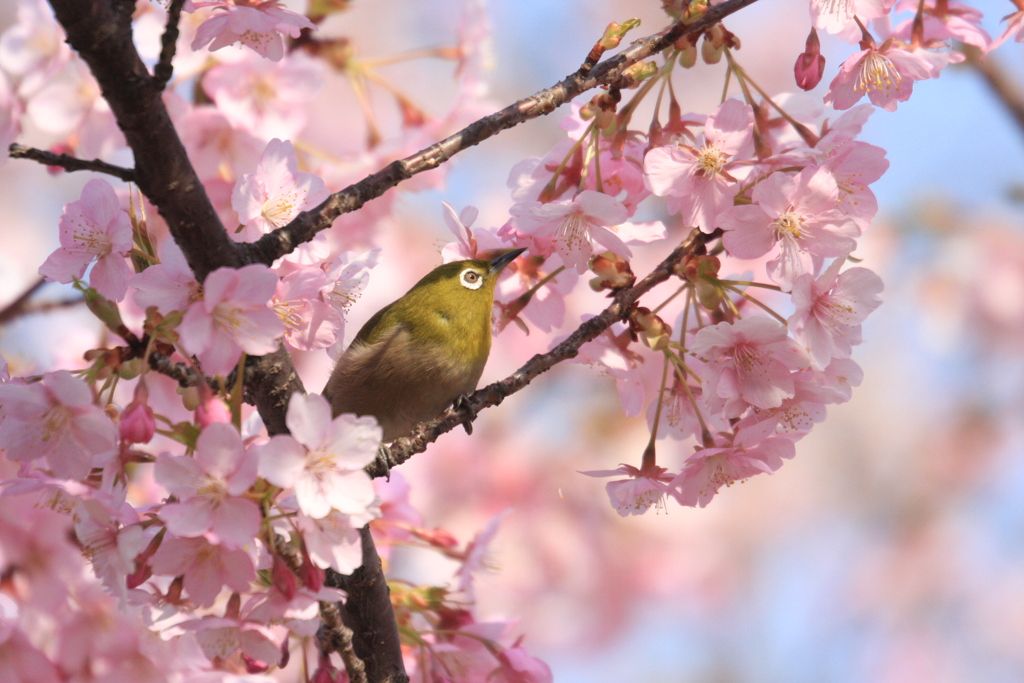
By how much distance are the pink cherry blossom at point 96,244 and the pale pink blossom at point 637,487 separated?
1006 millimetres

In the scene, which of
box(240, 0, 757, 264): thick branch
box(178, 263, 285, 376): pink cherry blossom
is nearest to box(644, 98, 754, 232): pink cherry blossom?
box(240, 0, 757, 264): thick branch

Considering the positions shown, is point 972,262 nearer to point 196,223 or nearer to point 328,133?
point 328,133

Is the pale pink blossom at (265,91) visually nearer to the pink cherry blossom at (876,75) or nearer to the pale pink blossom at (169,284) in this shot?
the pale pink blossom at (169,284)

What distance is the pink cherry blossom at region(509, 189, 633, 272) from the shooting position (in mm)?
1634

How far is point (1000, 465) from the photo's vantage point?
26.9ft

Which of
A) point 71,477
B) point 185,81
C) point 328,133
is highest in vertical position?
point 328,133

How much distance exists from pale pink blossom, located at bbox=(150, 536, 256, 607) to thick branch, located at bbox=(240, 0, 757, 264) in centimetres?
51

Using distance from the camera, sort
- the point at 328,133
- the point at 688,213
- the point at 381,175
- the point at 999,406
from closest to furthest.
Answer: the point at 381,175 → the point at 688,213 → the point at 328,133 → the point at 999,406

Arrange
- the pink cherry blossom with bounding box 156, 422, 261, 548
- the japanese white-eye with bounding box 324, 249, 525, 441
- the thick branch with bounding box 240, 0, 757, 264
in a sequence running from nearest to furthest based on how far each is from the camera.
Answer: the pink cherry blossom with bounding box 156, 422, 261, 548
the thick branch with bounding box 240, 0, 757, 264
the japanese white-eye with bounding box 324, 249, 525, 441

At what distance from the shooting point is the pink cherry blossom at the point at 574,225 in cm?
163

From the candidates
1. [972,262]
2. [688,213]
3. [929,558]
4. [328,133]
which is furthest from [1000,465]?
[688,213]

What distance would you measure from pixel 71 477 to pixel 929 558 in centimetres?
888

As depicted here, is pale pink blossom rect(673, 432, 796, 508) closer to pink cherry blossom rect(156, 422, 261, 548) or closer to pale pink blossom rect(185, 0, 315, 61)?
pink cherry blossom rect(156, 422, 261, 548)

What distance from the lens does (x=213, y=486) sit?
1320mm
